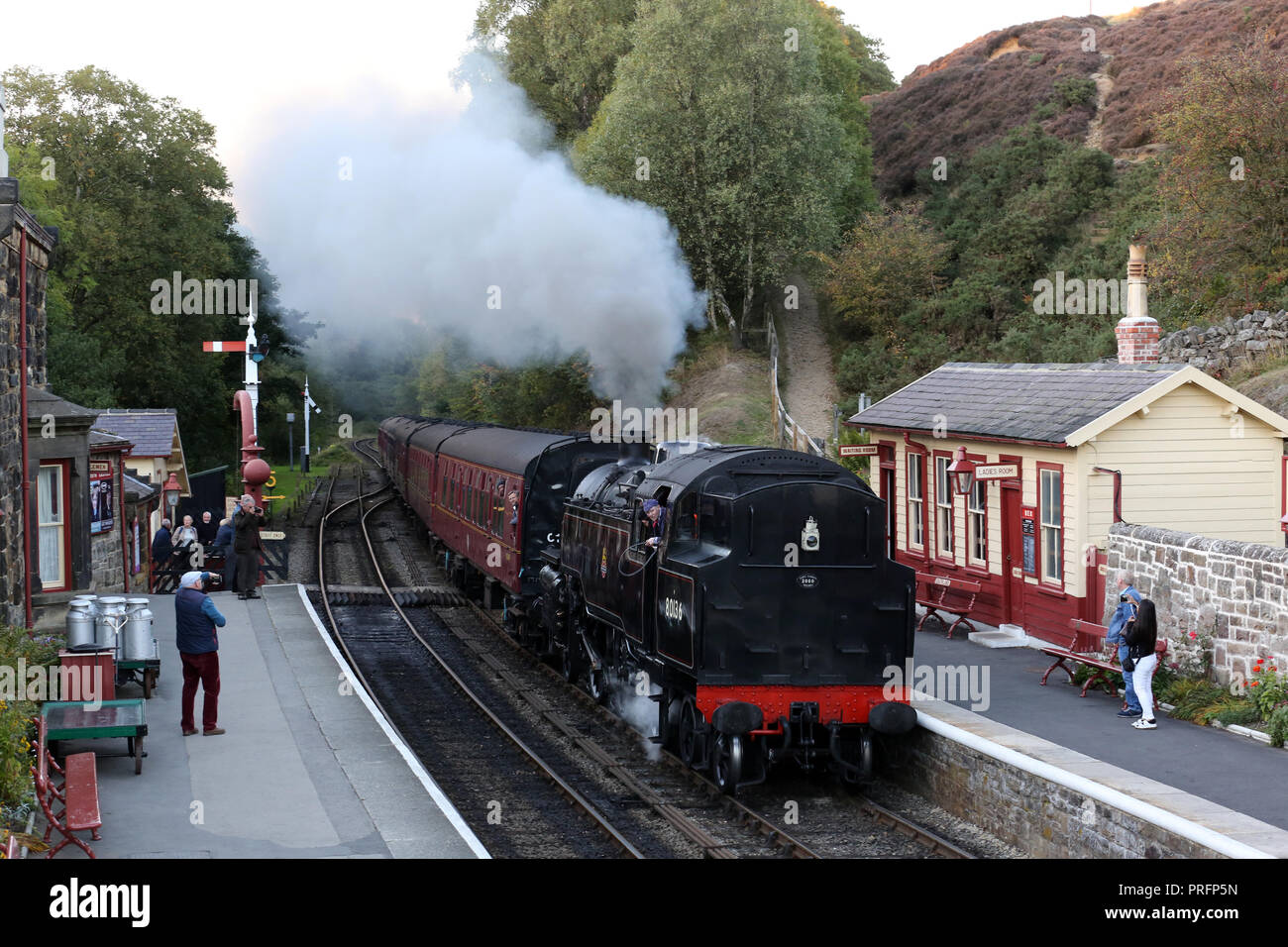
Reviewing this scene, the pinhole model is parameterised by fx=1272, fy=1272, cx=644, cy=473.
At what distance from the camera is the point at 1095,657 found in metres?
13.1

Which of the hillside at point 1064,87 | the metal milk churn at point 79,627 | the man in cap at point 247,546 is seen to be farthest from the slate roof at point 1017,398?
the hillside at point 1064,87

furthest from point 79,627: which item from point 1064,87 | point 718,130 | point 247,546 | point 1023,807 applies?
point 1064,87

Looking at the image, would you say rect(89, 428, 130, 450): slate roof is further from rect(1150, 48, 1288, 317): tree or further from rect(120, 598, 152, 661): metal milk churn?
rect(1150, 48, 1288, 317): tree

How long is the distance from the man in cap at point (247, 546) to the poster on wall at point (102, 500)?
1.88 meters

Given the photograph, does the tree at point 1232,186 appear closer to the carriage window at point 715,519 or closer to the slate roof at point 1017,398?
the slate roof at point 1017,398

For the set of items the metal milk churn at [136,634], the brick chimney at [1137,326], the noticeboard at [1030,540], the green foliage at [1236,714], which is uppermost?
the brick chimney at [1137,326]

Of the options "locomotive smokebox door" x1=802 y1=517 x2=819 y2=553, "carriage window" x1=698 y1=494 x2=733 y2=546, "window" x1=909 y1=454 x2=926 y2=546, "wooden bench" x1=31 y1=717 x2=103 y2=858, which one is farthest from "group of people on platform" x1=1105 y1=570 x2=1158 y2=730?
"wooden bench" x1=31 y1=717 x2=103 y2=858

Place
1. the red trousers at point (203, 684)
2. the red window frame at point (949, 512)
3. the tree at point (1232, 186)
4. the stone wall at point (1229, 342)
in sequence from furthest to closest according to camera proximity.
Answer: the tree at point (1232, 186) → the stone wall at point (1229, 342) → the red window frame at point (949, 512) → the red trousers at point (203, 684)

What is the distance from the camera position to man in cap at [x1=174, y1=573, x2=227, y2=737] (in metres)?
11.6

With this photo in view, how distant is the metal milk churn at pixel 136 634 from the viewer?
12906 millimetres

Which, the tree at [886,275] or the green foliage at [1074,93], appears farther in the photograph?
the green foliage at [1074,93]

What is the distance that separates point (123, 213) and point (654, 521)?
37.5m

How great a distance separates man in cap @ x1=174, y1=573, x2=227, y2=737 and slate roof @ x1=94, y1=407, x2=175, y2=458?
1688 centimetres
